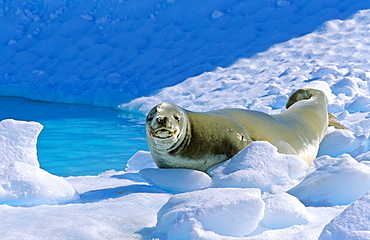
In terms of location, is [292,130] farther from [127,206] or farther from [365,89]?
[365,89]

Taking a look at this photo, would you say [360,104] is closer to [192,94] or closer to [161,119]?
[192,94]

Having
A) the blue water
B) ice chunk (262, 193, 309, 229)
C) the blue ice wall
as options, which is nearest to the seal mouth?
ice chunk (262, 193, 309, 229)

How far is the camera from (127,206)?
7.18 ft

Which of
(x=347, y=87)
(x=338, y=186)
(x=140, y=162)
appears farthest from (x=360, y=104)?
(x=338, y=186)

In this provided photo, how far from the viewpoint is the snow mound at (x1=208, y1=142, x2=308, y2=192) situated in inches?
94.5

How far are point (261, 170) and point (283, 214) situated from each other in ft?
2.24

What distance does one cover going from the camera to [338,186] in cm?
210

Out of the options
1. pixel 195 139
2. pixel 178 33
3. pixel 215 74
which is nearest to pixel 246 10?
pixel 178 33

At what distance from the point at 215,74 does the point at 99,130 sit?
2004 mm

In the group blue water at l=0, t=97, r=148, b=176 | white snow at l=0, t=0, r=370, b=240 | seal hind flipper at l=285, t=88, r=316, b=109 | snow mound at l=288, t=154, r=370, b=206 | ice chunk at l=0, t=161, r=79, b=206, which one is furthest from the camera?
blue water at l=0, t=97, r=148, b=176

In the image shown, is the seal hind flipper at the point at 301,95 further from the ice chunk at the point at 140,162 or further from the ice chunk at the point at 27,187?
the ice chunk at the point at 27,187

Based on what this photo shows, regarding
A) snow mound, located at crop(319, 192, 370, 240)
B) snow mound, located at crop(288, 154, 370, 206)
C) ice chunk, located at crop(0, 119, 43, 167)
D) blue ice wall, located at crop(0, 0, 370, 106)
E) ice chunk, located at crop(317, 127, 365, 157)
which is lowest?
ice chunk, located at crop(317, 127, 365, 157)

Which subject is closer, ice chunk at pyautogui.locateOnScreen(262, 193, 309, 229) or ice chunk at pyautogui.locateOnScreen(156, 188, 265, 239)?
ice chunk at pyautogui.locateOnScreen(156, 188, 265, 239)

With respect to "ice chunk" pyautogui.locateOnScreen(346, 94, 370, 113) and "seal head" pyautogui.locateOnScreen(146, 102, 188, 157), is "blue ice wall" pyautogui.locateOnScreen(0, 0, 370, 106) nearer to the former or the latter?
"ice chunk" pyautogui.locateOnScreen(346, 94, 370, 113)
